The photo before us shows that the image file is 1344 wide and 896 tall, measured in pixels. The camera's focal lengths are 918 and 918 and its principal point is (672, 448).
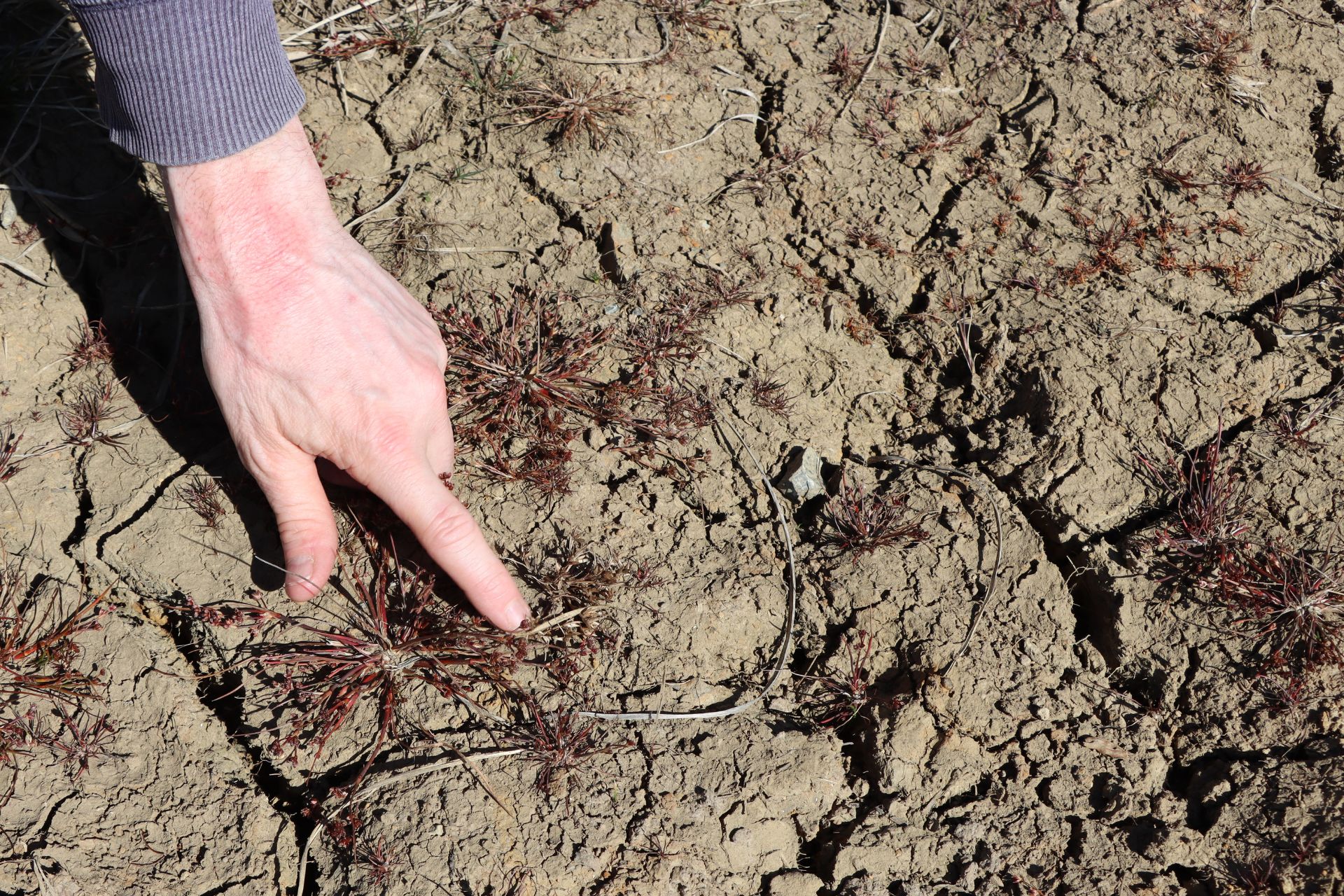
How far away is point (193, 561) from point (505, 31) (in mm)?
2424

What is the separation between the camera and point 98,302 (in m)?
3.27

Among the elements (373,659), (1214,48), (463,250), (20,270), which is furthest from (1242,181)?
(20,270)

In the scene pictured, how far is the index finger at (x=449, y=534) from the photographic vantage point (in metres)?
2.48

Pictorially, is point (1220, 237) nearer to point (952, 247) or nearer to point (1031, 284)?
point (1031, 284)

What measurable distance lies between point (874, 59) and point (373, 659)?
3.12 metres

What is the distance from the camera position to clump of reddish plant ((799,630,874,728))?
8.71ft

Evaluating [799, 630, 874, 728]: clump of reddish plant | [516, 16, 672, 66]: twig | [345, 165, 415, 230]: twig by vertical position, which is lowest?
[799, 630, 874, 728]: clump of reddish plant

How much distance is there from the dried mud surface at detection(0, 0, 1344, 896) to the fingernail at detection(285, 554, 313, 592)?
0.29 m

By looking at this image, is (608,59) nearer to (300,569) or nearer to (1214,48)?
(300,569)

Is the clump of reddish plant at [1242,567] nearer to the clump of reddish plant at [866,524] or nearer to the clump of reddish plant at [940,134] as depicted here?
the clump of reddish plant at [866,524]

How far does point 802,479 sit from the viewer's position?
2982 mm

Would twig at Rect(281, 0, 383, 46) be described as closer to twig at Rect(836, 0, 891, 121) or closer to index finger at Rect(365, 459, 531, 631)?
twig at Rect(836, 0, 891, 121)

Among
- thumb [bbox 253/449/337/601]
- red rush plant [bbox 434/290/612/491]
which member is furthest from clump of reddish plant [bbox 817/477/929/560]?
thumb [bbox 253/449/337/601]

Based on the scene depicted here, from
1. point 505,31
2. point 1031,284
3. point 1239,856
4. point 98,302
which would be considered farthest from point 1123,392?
point 98,302
